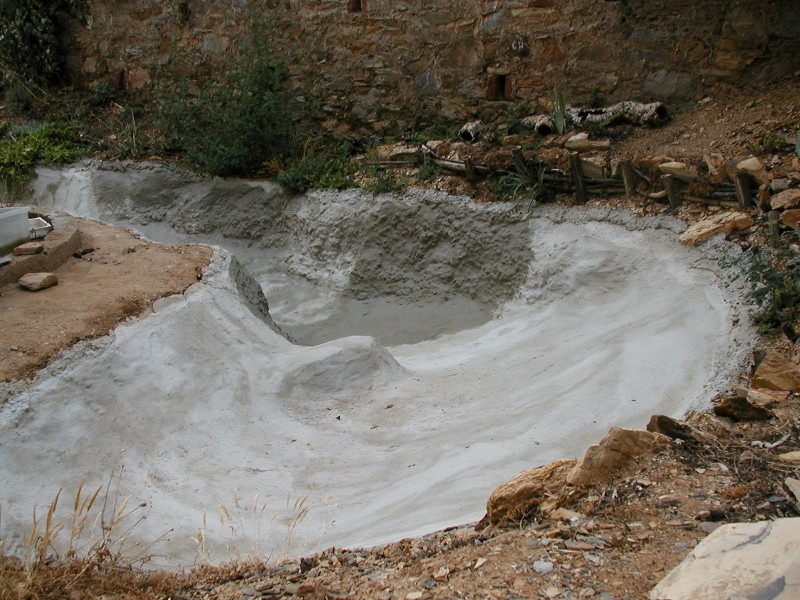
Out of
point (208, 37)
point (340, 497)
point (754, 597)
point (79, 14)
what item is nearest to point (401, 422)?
point (340, 497)

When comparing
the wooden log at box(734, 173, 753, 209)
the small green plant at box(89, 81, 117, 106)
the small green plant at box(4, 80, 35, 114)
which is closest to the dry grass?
the wooden log at box(734, 173, 753, 209)

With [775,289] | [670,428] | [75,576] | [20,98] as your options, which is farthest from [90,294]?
[20,98]

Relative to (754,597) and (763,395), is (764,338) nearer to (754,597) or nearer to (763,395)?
(763,395)

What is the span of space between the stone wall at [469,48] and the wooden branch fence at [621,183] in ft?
4.32

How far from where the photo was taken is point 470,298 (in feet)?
30.0

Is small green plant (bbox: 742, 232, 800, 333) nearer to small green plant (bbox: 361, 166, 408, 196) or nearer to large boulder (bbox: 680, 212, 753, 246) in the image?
large boulder (bbox: 680, 212, 753, 246)

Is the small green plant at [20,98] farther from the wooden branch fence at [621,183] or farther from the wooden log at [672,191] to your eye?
the wooden log at [672,191]

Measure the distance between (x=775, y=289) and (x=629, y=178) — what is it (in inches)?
101

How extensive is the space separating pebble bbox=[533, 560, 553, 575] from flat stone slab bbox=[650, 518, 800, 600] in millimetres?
437

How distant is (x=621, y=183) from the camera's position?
8.46 m

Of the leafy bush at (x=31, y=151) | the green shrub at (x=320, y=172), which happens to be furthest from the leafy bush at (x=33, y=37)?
the green shrub at (x=320, y=172)

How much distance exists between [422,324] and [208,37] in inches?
222

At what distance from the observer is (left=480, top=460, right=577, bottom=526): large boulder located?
145 inches

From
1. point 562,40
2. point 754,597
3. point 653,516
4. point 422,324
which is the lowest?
point 422,324
